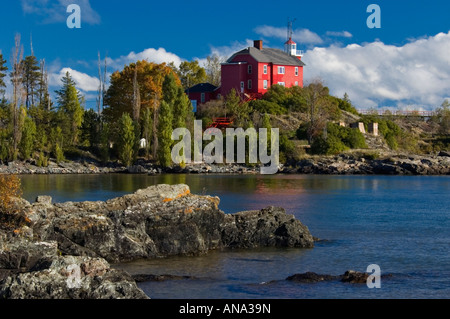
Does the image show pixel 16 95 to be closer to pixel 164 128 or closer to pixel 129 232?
pixel 164 128

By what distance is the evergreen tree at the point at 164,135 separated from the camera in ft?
237

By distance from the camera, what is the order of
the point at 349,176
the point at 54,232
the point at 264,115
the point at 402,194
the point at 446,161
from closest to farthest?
the point at 54,232 < the point at 402,194 < the point at 349,176 < the point at 446,161 < the point at 264,115

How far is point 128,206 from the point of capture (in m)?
21.6

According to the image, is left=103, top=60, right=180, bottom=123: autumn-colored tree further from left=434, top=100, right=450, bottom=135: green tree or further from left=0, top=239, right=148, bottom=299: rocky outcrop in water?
left=0, top=239, right=148, bottom=299: rocky outcrop in water

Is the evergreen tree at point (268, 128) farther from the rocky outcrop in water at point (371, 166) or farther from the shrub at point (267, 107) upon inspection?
the shrub at point (267, 107)

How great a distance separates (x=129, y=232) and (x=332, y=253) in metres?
7.21

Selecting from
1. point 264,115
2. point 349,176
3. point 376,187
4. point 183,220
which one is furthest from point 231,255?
point 264,115

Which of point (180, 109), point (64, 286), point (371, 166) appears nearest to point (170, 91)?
point (180, 109)

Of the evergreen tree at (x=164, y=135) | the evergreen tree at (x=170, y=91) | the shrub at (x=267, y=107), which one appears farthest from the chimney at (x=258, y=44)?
the evergreen tree at (x=164, y=135)

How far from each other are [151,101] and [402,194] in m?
44.7

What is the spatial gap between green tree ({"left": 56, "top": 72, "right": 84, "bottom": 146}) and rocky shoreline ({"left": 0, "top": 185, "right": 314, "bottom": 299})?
5722 cm

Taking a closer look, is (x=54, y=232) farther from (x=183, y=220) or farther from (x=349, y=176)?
(x=349, y=176)

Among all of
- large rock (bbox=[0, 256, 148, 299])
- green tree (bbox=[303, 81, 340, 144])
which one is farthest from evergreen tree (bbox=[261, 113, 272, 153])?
large rock (bbox=[0, 256, 148, 299])

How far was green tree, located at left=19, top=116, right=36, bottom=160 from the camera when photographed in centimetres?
7069
